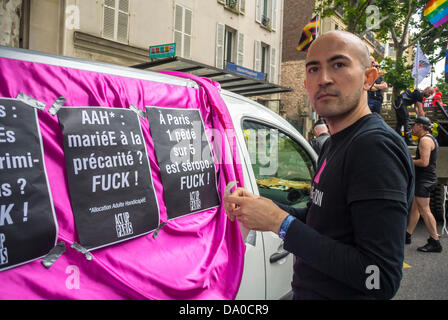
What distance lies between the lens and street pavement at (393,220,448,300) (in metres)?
3.36

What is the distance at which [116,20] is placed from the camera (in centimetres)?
1035

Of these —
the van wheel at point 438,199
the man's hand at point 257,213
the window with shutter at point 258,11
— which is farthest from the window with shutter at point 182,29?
the man's hand at point 257,213

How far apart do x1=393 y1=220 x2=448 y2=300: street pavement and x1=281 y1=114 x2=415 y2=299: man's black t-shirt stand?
2.82 m

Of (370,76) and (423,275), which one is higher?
(370,76)

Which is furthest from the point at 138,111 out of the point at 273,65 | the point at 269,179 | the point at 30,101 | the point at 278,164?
the point at 273,65

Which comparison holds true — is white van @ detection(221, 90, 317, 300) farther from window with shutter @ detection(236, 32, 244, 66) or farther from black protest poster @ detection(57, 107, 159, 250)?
window with shutter @ detection(236, 32, 244, 66)

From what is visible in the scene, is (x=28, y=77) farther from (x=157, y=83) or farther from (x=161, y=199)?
(x=161, y=199)

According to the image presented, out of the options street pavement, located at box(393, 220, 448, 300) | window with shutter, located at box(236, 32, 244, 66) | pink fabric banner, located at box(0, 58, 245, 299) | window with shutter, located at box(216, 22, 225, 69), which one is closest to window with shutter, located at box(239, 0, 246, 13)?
window with shutter, located at box(236, 32, 244, 66)

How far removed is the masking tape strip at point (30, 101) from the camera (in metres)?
1.10

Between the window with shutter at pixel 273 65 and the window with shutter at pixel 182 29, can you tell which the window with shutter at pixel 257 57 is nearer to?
the window with shutter at pixel 273 65

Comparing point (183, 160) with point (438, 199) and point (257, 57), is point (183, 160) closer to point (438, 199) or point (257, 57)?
point (438, 199)

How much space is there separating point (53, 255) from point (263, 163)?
1.52m
